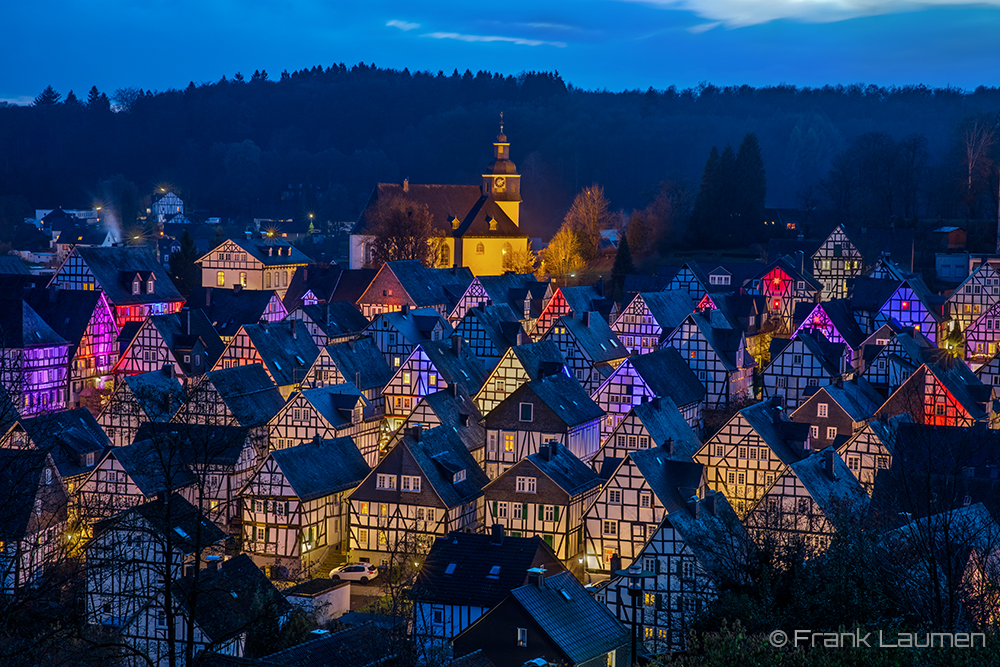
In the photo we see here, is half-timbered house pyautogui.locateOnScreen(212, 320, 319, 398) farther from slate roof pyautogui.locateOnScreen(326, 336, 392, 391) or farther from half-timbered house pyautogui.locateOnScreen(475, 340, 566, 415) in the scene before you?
half-timbered house pyautogui.locateOnScreen(475, 340, 566, 415)

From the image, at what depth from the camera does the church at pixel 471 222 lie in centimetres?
10131

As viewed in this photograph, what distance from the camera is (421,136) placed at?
170 metres

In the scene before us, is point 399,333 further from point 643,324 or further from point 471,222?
point 471,222

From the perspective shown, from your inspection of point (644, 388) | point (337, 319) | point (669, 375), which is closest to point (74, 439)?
point (644, 388)

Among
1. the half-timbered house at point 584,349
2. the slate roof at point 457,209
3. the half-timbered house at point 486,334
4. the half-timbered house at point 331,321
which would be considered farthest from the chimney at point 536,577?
the slate roof at point 457,209

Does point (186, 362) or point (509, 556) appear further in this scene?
point (186, 362)

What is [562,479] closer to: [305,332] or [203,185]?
[305,332]

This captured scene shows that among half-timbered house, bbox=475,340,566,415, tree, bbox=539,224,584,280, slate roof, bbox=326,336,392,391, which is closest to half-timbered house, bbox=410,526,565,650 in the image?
half-timbered house, bbox=475,340,566,415

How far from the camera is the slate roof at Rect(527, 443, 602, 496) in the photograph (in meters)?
43.0

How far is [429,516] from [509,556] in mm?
7588

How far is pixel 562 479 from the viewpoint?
142ft

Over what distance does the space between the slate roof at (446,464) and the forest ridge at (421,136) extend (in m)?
89.3

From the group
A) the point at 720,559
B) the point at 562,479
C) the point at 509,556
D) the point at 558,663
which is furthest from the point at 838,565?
the point at 562,479

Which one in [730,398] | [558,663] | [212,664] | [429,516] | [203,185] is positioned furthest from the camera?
[203,185]
